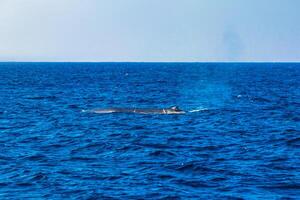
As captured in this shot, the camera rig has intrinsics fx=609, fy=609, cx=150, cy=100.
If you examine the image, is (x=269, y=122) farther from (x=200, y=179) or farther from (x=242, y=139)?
(x=200, y=179)

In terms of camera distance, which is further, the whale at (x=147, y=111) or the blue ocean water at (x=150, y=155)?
the whale at (x=147, y=111)

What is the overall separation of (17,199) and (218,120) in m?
30.6

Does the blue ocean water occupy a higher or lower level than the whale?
higher

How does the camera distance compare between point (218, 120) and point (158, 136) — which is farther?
point (218, 120)

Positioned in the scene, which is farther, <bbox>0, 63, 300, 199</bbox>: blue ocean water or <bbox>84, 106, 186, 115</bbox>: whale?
<bbox>84, 106, 186, 115</bbox>: whale

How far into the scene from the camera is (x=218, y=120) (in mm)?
53312

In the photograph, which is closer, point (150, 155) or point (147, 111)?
point (150, 155)

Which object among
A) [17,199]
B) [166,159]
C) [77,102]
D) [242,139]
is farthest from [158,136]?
[77,102]

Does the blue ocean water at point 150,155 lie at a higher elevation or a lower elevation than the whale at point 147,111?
higher

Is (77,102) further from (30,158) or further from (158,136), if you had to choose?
(30,158)

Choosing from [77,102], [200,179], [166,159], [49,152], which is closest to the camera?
[200,179]

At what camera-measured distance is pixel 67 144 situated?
38906 mm

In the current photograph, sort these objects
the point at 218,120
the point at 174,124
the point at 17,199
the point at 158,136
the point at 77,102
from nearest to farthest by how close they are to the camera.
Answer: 1. the point at 17,199
2. the point at 158,136
3. the point at 174,124
4. the point at 218,120
5. the point at 77,102

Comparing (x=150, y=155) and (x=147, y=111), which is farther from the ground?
(x=150, y=155)
